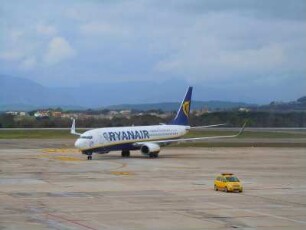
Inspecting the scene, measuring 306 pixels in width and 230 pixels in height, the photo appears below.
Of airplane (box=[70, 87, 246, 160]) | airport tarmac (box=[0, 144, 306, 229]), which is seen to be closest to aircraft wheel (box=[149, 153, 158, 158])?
airplane (box=[70, 87, 246, 160])

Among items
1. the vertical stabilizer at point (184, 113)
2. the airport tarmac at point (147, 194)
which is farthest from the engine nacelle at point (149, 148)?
the vertical stabilizer at point (184, 113)

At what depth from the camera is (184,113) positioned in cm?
8638

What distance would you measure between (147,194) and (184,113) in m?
46.5

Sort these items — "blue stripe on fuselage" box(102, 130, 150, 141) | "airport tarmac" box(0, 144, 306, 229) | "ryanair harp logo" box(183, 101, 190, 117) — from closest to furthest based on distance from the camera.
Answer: "airport tarmac" box(0, 144, 306, 229), "blue stripe on fuselage" box(102, 130, 150, 141), "ryanair harp logo" box(183, 101, 190, 117)

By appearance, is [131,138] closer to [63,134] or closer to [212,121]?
[63,134]

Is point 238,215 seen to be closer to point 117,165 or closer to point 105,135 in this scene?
point 117,165

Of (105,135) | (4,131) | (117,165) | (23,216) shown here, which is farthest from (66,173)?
(4,131)

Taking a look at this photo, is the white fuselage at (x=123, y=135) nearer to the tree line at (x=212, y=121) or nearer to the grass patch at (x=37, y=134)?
the grass patch at (x=37, y=134)

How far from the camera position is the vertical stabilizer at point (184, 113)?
281ft

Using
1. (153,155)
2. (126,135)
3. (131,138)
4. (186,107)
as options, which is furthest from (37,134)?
(153,155)

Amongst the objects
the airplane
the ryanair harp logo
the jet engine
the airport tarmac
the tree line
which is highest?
the ryanair harp logo

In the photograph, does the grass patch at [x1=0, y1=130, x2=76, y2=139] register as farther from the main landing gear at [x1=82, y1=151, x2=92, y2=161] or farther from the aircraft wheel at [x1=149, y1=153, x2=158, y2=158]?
the main landing gear at [x1=82, y1=151, x2=92, y2=161]

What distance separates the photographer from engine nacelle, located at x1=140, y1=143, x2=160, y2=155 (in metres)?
76.3

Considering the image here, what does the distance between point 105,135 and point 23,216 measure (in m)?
43.0
